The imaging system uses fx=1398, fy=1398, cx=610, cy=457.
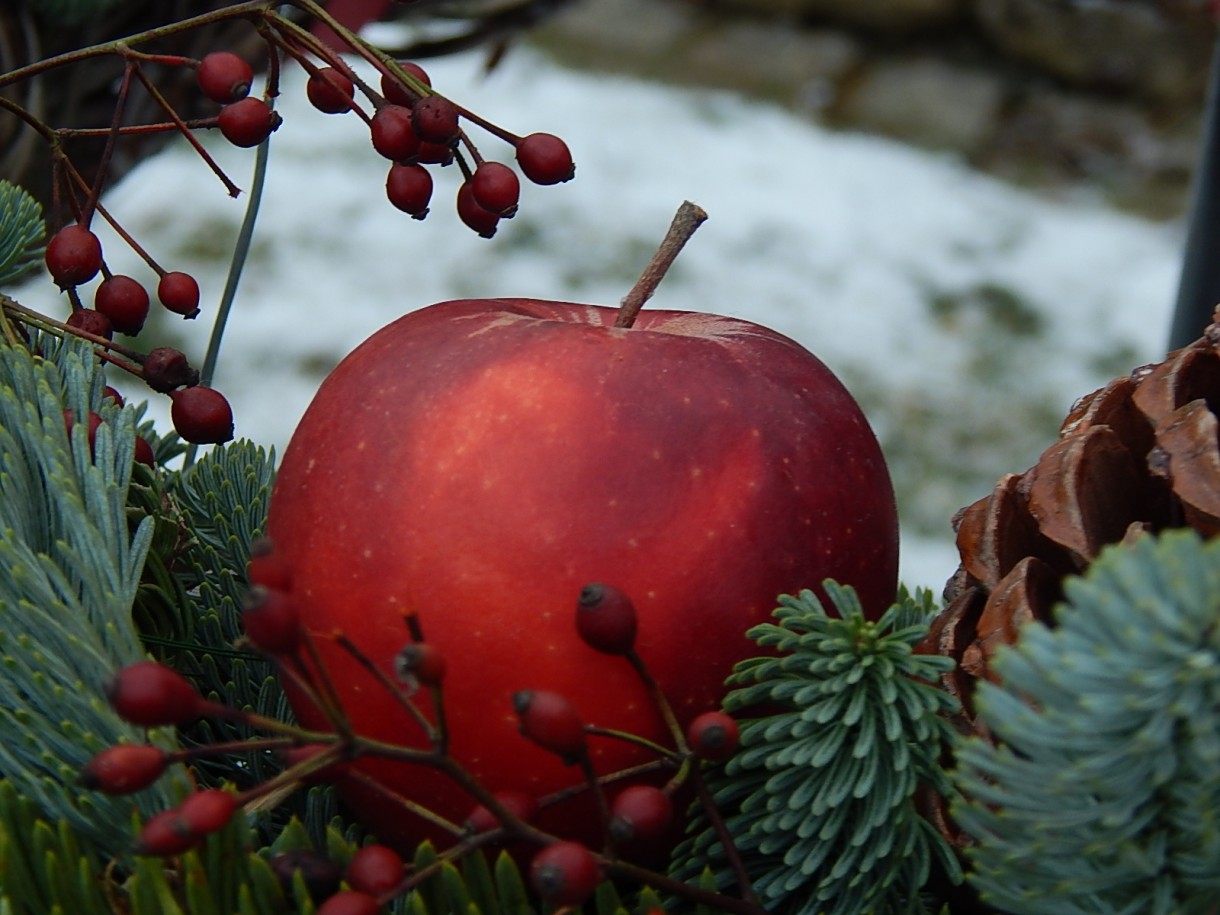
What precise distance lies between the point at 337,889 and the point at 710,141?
3449mm

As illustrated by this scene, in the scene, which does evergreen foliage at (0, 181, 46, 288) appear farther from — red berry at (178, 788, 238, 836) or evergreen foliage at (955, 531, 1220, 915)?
evergreen foliage at (955, 531, 1220, 915)

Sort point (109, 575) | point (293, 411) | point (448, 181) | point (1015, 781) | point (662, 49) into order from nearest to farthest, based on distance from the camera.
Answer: point (1015, 781) < point (109, 575) < point (293, 411) < point (448, 181) < point (662, 49)

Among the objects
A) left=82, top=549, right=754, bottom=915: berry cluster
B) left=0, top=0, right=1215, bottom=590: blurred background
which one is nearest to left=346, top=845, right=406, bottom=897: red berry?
left=82, top=549, right=754, bottom=915: berry cluster

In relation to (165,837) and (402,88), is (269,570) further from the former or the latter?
(402,88)

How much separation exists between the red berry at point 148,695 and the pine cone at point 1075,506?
227 mm

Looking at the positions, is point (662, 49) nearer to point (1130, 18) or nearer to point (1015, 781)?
point (1130, 18)

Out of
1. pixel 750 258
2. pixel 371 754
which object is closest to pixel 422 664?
pixel 371 754

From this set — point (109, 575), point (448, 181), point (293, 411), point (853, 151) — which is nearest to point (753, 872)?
point (109, 575)

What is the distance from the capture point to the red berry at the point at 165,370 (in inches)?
19.4

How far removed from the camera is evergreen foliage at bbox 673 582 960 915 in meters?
0.40

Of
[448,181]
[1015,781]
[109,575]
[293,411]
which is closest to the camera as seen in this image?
[1015,781]

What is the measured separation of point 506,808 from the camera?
0.37 m

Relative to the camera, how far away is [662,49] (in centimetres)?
402

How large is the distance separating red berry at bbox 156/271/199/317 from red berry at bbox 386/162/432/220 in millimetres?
83
